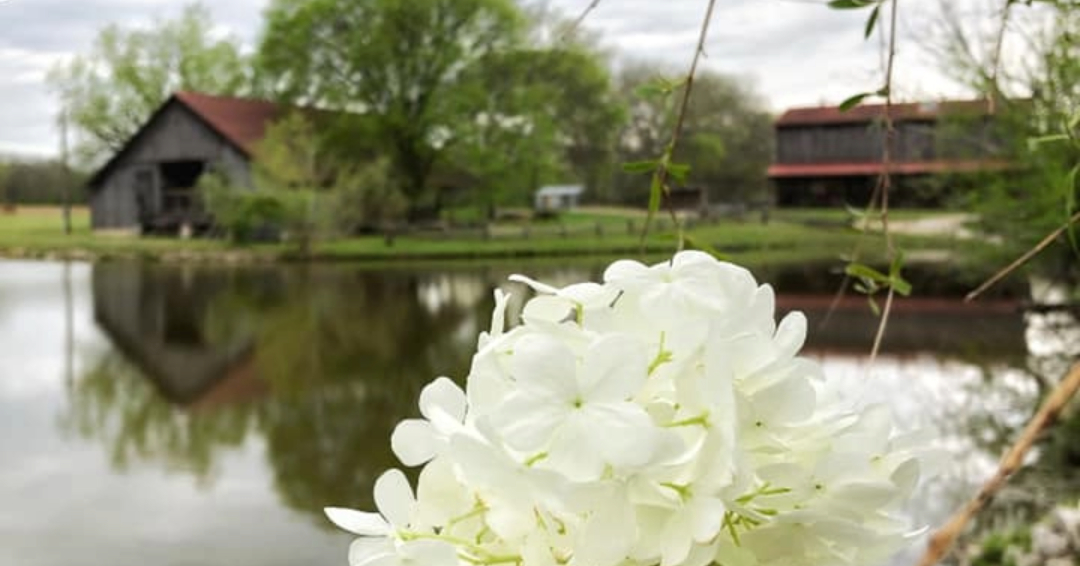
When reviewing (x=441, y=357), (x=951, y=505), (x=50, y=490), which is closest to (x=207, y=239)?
(x=441, y=357)

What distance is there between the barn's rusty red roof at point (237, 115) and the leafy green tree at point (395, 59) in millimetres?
766

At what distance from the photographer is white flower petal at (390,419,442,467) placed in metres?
0.28

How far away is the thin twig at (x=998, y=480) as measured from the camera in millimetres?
188

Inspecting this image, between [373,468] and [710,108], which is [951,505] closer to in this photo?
[373,468]

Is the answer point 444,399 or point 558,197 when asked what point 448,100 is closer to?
point 558,197

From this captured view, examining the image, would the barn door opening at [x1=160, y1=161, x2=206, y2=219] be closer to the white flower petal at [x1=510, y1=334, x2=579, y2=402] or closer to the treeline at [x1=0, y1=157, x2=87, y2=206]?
the treeline at [x1=0, y1=157, x2=87, y2=206]

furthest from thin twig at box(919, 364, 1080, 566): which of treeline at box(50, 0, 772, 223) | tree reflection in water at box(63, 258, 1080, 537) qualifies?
treeline at box(50, 0, 772, 223)

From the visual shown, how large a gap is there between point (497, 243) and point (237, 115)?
729cm

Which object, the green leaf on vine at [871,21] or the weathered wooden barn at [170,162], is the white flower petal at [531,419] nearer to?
the green leaf on vine at [871,21]

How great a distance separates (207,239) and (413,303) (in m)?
8.67

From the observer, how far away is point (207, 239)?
18.7 metres

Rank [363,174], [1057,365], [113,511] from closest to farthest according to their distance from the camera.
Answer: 1. [113,511]
2. [1057,365]
3. [363,174]

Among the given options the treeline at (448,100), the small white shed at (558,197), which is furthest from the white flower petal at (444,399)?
the small white shed at (558,197)

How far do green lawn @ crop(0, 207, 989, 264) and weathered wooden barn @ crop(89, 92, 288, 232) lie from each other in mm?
704
